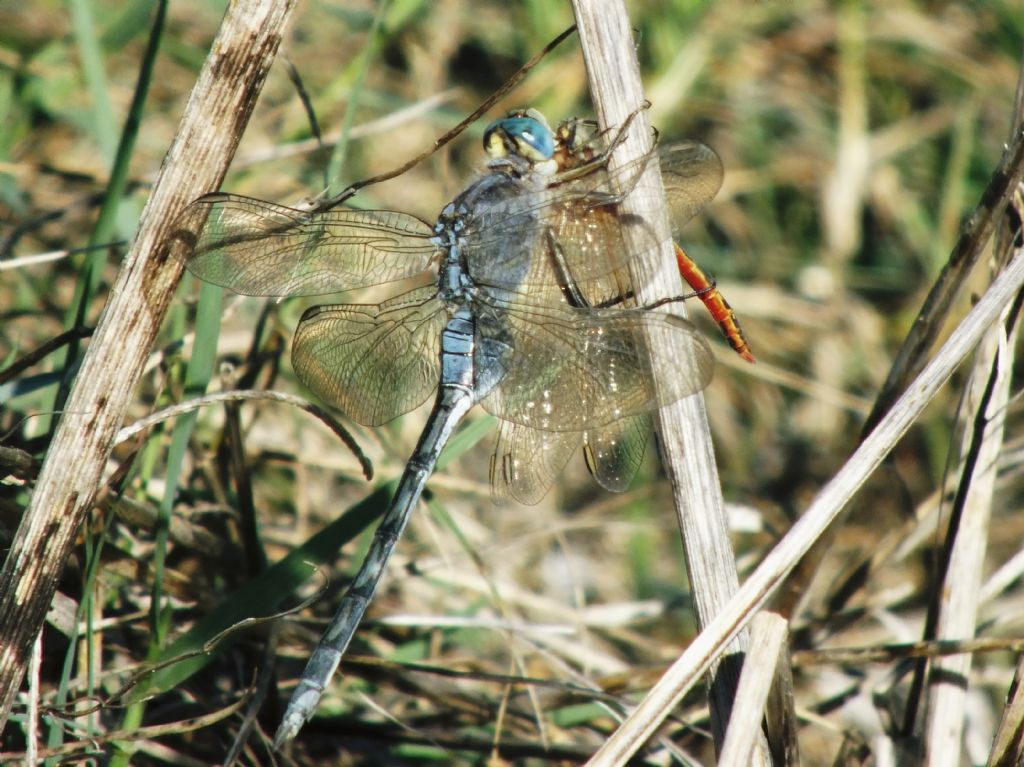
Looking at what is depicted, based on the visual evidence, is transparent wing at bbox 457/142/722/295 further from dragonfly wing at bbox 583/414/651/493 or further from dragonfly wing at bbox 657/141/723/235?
dragonfly wing at bbox 583/414/651/493

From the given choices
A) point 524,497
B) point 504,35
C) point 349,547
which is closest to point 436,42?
point 504,35

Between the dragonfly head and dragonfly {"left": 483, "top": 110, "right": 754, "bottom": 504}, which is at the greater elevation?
the dragonfly head

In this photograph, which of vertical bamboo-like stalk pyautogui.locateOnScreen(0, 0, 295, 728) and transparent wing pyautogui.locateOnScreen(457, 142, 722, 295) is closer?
vertical bamboo-like stalk pyautogui.locateOnScreen(0, 0, 295, 728)

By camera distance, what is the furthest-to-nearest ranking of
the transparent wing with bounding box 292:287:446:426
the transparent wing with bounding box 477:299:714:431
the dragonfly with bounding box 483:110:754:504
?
the transparent wing with bounding box 292:287:446:426, the dragonfly with bounding box 483:110:754:504, the transparent wing with bounding box 477:299:714:431

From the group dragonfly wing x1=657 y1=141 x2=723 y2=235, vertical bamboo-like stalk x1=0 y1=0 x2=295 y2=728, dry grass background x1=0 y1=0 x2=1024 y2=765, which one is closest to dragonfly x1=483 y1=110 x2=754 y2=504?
dragonfly wing x1=657 y1=141 x2=723 y2=235

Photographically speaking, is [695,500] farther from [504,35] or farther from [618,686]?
[504,35]

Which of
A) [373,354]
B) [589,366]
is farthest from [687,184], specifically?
[373,354]
